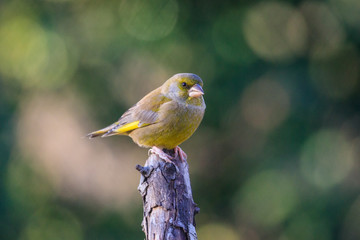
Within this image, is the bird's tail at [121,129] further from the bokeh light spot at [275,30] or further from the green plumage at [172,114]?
the bokeh light spot at [275,30]

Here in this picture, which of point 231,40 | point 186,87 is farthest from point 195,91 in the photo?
point 231,40

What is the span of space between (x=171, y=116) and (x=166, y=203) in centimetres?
105

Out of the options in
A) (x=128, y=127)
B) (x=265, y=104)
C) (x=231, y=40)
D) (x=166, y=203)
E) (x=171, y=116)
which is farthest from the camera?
(x=265, y=104)

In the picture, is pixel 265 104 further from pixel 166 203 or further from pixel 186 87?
pixel 166 203

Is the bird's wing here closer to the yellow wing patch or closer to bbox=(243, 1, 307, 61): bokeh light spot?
the yellow wing patch

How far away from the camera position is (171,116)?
4.40 m

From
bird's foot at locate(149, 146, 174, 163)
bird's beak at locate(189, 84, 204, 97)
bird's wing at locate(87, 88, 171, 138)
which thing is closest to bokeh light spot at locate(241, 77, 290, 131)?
bird's wing at locate(87, 88, 171, 138)

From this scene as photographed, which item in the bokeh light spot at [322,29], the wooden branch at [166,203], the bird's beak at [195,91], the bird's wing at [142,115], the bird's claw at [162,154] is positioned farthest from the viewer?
the bokeh light spot at [322,29]

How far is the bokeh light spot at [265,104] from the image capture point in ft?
22.5

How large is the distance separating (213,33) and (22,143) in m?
3.15

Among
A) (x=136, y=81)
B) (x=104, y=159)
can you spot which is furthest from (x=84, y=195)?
(x=136, y=81)

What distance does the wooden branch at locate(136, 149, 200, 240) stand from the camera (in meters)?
3.46

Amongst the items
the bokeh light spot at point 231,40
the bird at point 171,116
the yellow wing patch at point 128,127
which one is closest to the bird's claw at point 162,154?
the bird at point 171,116

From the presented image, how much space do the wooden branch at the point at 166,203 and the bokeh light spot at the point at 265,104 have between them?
3.37 meters
